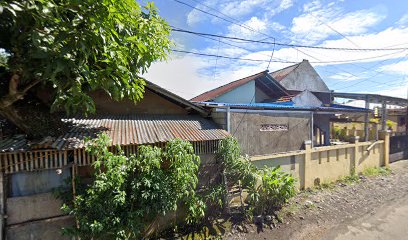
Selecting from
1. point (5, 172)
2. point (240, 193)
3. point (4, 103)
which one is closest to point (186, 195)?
point (240, 193)

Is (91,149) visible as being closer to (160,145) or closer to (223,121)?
(160,145)

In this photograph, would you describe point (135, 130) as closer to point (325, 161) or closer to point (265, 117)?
point (265, 117)

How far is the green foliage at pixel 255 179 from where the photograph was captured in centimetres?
619

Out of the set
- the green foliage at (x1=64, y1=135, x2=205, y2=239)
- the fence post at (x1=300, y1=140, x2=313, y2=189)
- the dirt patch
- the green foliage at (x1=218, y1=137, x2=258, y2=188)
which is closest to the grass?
the dirt patch

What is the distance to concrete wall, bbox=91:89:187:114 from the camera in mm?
6113

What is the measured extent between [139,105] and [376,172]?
1371 cm

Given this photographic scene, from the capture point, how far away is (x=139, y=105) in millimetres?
6668

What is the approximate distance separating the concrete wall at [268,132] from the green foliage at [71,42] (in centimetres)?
416

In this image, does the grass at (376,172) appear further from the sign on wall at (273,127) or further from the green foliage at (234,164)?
the green foliage at (234,164)

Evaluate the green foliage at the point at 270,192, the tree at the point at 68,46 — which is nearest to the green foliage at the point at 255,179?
the green foliage at the point at 270,192

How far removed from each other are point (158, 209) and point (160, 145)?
5.27 ft

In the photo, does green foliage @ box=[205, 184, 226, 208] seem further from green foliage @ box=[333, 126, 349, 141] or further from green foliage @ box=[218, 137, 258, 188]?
green foliage @ box=[333, 126, 349, 141]

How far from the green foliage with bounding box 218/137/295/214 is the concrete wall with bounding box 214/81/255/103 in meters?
5.97

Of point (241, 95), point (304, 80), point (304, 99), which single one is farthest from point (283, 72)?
point (241, 95)
